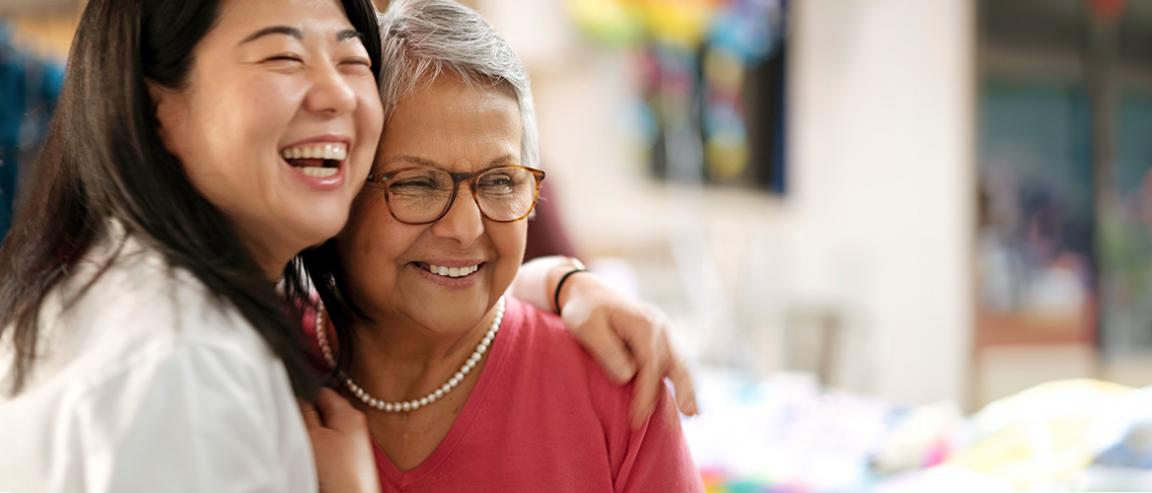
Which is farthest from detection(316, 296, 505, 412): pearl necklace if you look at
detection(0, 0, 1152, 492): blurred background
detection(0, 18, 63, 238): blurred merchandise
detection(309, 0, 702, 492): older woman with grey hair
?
detection(0, 0, 1152, 492): blurred background

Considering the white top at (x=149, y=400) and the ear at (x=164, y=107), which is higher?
the ear at (x=164, y=107)

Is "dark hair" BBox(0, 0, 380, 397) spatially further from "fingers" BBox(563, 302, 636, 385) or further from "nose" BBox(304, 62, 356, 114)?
"fingers" BBox(563, 302, 636, 385)

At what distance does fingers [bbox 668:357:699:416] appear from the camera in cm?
119

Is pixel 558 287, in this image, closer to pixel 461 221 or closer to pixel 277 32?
pixel 461 221

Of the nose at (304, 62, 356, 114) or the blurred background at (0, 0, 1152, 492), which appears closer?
the nose at (304, 62, 356, 114)

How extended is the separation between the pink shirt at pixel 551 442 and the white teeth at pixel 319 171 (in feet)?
1.08

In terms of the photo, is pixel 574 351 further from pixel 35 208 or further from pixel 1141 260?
pixel 1141 260

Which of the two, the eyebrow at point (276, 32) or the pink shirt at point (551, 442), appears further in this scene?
the pink shirt at point (551, 442)

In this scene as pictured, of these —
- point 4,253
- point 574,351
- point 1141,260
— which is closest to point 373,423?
point 574,351

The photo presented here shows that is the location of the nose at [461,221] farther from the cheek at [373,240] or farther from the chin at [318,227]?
the chin at [318,227]

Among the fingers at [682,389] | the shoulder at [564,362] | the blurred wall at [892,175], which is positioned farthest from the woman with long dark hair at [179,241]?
the blurred wall at [892,175]

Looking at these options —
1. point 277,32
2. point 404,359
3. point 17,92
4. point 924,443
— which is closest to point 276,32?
point 277,32

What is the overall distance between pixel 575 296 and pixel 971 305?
5.05 metres

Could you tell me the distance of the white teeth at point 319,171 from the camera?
3.02 ft
